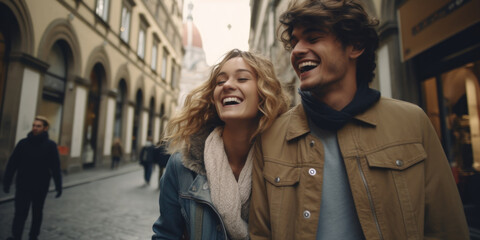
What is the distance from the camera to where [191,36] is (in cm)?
6731

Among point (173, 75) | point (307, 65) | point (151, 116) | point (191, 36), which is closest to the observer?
point (307, 65)

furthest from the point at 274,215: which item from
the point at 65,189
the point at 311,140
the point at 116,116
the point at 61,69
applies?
the point at 116,116

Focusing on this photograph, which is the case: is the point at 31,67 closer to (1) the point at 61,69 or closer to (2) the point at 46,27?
(2) the point at 46,27

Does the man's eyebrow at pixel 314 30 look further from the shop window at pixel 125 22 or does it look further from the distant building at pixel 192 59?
the distant building at pixel 192 59

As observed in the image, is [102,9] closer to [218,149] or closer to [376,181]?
[218,149]

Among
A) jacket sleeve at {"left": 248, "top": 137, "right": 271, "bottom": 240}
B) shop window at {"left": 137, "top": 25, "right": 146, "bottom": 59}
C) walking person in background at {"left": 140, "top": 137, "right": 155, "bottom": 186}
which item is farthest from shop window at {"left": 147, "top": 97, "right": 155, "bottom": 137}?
jacket sleeve at {"left": 248, "top": 137, "right": 271, "bottom": 240}

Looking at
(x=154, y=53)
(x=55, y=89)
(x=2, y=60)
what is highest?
(x=154, y=53)

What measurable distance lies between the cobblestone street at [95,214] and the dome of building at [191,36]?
62.3 m

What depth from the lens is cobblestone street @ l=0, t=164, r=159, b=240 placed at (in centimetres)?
441

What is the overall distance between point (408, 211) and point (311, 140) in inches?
20.3

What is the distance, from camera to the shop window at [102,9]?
496 inches

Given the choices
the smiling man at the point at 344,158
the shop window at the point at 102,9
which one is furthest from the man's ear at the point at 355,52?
the shop window at the point at 102,9

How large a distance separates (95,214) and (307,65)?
5.79 metres

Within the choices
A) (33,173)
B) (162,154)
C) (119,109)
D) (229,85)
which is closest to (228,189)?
(229,85)
